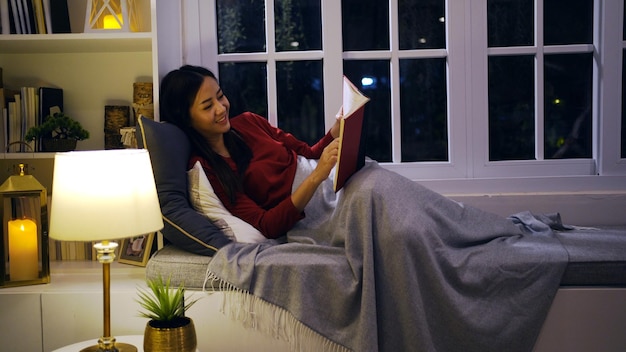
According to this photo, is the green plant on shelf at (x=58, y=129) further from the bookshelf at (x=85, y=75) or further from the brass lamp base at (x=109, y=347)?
the brass lamp base at (x=109, y=347)

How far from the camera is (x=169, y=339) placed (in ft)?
5.92

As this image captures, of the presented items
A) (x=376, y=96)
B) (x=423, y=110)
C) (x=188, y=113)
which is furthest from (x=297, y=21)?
(x=188, y=113)

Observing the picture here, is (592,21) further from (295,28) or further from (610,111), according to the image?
(295,28)

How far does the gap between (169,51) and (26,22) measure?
584 millimetres

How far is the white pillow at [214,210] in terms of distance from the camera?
7.79 feet

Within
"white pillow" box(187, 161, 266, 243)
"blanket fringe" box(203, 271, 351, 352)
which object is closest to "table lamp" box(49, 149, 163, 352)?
"blanket fringe" box(203, 271, 351, 352)

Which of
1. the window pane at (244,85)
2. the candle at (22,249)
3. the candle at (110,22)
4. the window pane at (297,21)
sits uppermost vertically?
the window pane at (297,21)

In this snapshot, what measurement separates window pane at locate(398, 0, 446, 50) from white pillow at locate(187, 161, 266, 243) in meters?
1.24

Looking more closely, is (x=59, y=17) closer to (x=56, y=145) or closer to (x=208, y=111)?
(x=56, y=145)

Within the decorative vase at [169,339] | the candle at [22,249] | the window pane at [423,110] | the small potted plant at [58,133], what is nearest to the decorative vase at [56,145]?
the small potted plant at [58,133]

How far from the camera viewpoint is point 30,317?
7.63 feet

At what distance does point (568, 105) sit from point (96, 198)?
90.2 inches

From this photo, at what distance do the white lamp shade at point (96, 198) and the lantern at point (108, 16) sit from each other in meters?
1.01

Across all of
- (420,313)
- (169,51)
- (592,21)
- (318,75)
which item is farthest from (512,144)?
(169,51)
